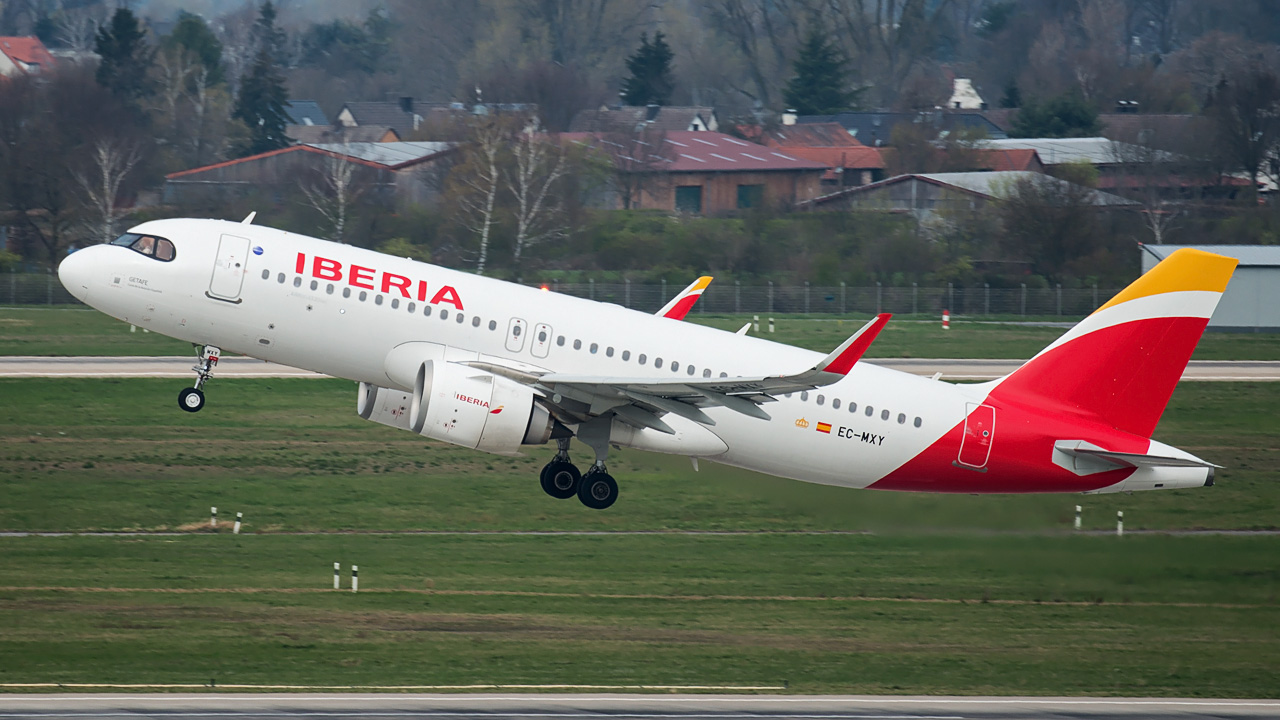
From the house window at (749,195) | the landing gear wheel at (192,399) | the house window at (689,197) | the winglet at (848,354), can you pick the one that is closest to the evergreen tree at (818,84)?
the house window at (749,195)

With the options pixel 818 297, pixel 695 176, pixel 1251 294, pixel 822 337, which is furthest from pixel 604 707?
pixel 695 176

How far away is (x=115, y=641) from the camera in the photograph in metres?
36.7

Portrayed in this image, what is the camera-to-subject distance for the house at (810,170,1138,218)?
10519 centimetres

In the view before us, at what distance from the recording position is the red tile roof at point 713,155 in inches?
4525

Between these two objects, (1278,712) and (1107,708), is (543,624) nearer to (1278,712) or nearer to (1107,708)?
(1107,708)

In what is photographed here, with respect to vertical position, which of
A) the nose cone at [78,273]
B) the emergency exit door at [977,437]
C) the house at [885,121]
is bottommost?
the emergency exit door at [977,437]

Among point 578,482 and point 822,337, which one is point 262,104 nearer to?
point 822,337

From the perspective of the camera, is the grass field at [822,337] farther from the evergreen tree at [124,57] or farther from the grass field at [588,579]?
the evergreen tree at [124,57]

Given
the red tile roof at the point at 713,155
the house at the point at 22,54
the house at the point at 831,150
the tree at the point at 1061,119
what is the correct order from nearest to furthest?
the red tile roof at the point at 713,155 < the house at the point at 831,150 < the tree at the point at 1061,119 < the house at the point at 22,54

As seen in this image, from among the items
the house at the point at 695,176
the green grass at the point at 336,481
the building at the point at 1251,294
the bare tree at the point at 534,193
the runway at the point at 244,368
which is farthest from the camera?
the house at the point at 695,176

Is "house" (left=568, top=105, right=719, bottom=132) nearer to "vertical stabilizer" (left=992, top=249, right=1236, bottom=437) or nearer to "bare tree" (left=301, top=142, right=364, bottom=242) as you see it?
"bare tree" (left=301, top=142, right=364, bottom=242)

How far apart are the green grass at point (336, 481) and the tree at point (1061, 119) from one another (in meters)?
84.8

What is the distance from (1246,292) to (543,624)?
64.9 metres

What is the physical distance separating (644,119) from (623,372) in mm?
107548
